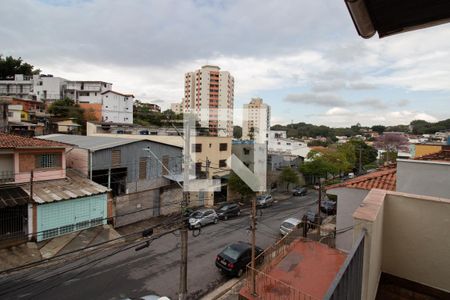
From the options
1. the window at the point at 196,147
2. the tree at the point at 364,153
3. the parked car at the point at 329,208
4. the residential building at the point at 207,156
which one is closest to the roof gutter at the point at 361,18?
the residential building at the point at 207,156

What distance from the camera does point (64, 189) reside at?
1398 cm

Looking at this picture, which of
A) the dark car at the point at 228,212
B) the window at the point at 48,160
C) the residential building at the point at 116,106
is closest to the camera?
the window at the point at 48,160

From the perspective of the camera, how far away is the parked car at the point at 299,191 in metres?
30.1

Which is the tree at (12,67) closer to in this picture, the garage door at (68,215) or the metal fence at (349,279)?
the garage door at (68,215)

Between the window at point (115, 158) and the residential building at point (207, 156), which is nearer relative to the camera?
the window at point (115, 158)

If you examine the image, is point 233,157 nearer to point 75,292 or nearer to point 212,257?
point 212,257

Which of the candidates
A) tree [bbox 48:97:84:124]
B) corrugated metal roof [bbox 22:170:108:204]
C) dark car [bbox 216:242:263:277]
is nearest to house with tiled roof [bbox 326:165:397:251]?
dark car [bbox 216:242:263:277]

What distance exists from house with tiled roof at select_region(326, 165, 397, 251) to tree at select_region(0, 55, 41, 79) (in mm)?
57688

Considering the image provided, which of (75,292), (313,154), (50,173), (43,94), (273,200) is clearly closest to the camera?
(75,292)

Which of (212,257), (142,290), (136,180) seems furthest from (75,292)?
(136,180)

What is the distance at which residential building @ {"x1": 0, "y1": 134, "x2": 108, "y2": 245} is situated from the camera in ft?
39.9

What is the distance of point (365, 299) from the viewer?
10.2ft

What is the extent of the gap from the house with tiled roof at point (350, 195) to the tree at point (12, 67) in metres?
57.7

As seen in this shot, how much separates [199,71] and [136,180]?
2219 centimetres
